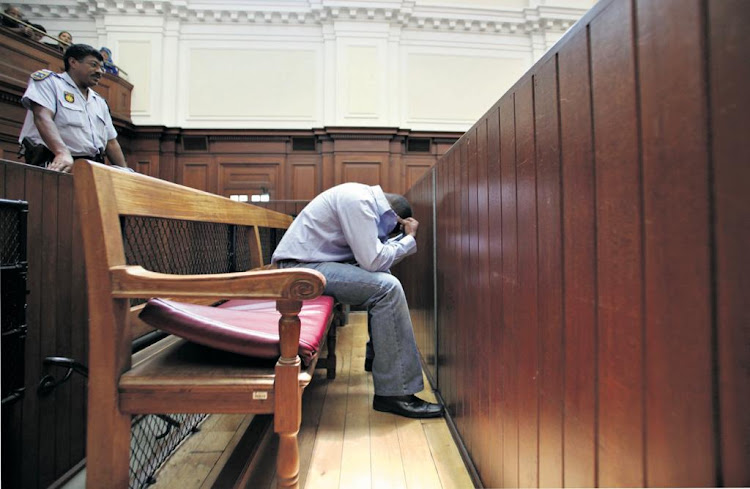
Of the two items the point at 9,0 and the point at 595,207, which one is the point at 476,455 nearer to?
the point at 595,207

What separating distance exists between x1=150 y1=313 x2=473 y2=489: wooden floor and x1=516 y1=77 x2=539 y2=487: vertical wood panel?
418 mm

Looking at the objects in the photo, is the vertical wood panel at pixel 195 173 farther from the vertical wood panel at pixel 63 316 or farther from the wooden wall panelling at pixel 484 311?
the wooden wall panelling at pixel 484 311

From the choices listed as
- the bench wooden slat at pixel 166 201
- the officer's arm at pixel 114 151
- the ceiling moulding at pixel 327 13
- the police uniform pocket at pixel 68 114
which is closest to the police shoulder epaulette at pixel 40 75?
the police uniform pocket at pixel 68 114

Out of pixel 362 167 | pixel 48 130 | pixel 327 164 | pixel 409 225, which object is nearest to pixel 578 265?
pixel 409 225

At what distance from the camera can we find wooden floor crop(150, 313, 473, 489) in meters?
0.98

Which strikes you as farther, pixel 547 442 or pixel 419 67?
pixel 419 67

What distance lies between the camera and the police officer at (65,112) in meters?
1.60

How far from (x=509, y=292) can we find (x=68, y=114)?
88.0 inches

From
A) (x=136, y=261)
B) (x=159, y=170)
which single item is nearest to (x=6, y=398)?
(x=136, y=261)

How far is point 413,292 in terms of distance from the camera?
7.29 ft

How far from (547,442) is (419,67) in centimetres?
472

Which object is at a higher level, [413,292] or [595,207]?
[595,207]

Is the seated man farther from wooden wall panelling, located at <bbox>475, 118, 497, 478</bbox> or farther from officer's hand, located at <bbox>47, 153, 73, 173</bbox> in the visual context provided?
officer's hand, located at <bbox>47, 153, 73, 173</bbox>

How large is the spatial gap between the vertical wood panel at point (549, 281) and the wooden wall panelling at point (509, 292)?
0.32ft
